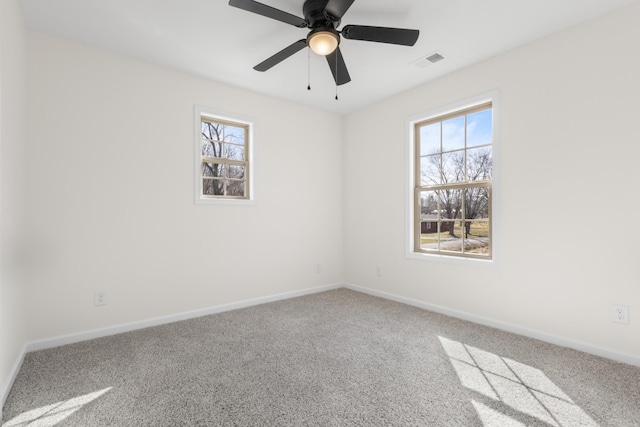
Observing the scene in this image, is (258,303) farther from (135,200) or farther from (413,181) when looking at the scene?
(413,181)

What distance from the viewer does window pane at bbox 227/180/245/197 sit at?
12.2 ft

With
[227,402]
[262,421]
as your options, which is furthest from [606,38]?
[227,402]

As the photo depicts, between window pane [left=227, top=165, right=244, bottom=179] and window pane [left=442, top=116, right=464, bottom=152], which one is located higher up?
window pane [left=442, top=116, right=464, bottom=152]

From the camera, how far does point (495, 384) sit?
2002 mm

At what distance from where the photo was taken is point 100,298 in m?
2.82

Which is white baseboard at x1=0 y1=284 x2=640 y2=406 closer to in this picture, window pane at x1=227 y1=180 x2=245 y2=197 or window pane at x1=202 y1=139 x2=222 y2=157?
window pane at x1=227 y1=180 x2=245 y2=197

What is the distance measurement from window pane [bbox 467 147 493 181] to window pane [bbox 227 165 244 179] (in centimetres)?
262

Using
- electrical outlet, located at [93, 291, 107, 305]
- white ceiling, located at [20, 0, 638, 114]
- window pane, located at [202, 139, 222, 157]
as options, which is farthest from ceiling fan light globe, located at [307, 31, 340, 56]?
electrical outlet, located at [93, 291, 107, 305]

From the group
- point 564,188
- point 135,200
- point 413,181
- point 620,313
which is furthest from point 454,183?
point 135,200

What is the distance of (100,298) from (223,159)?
1847 millimetres

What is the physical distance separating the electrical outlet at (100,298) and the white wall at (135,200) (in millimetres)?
35

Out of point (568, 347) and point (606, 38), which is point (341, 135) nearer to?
point (606, 38)

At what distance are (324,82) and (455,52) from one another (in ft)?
4.53

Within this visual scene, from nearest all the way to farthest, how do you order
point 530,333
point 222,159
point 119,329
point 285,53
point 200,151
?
point 285,53, point 530,333, point 119,329, point 200,151, point 222,159
